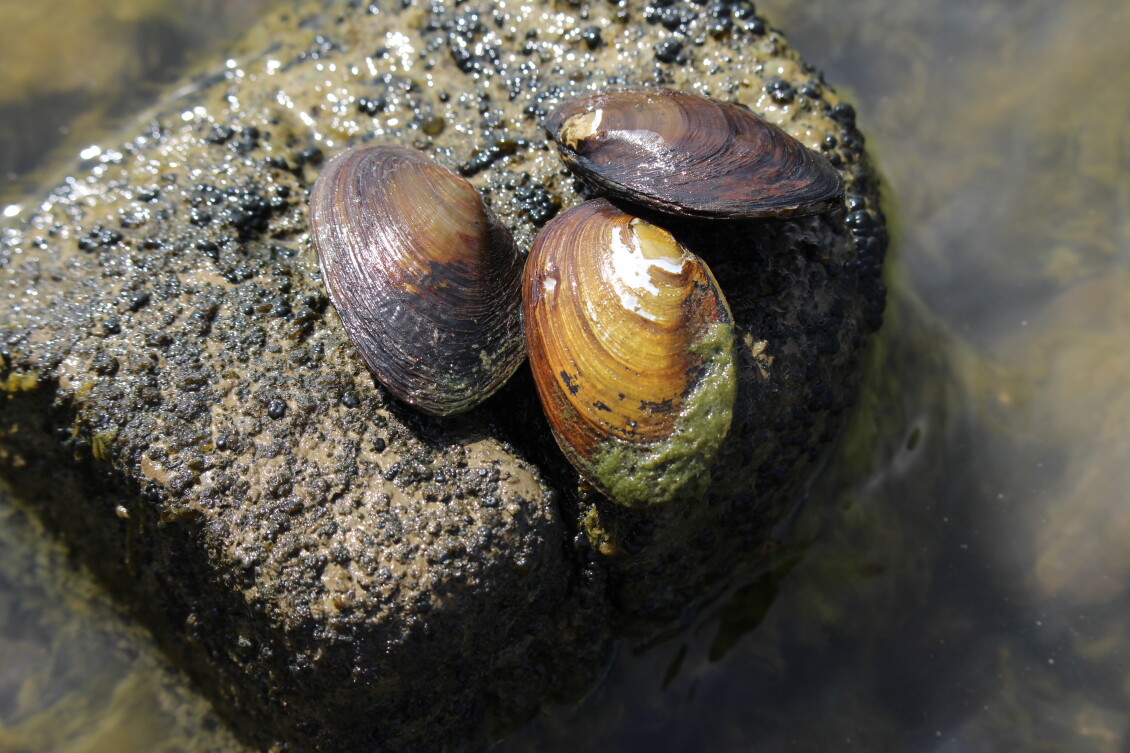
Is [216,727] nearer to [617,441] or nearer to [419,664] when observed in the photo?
[419,664]

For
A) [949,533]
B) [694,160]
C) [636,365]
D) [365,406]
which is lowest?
[949,533]

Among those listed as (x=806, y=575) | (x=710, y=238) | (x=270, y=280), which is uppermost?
(x=270, y=280)

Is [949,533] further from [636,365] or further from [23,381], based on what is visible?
[23,381]

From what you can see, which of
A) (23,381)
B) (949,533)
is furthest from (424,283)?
(949,533)

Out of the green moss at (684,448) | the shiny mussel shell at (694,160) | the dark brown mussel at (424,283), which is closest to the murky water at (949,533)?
the green moss at (684,448)

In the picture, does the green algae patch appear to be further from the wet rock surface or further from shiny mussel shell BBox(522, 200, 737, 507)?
shiny mussel shell BBox(522, 200, 737, 507)

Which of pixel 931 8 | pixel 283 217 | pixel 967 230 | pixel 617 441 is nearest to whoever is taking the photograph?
pixel 617 441

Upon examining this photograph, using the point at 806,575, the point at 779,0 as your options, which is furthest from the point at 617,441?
the point at 779,0
